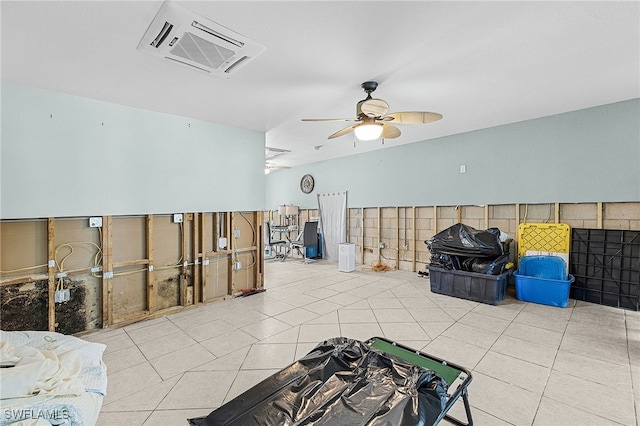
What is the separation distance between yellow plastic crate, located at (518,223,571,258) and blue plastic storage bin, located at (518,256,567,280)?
0.58 ft

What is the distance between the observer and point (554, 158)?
420 cm

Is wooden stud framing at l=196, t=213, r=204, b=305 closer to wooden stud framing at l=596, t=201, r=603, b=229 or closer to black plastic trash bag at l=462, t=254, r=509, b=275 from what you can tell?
black plastic trash bag at l=462, t=254, r=509, b=275

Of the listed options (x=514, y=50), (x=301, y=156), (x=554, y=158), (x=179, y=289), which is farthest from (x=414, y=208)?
(x=179, y=289)

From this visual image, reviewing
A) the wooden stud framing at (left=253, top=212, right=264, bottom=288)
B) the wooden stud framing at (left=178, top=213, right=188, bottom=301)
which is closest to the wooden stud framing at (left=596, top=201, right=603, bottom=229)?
the wooden stud framing at (left=253, top=212, right=264, bottom=288)

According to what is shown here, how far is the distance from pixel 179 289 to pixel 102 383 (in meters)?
2.65

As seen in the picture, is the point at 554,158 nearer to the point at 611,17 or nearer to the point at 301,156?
the point at 611,17

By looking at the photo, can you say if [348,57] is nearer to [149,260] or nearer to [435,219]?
[149,260]

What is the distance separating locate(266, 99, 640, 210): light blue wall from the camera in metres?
3.71

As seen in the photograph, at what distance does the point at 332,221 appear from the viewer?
7605 mm

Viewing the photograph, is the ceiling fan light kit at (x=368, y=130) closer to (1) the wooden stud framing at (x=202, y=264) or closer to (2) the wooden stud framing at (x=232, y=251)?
(2) the wooden stud framing at (x=232, y=251)

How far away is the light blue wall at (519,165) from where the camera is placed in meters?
3.71

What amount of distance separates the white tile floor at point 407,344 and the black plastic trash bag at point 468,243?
72cm

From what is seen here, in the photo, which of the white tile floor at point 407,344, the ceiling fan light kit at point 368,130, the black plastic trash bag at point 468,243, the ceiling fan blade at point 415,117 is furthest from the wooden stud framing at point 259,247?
the black plastic trash bag at point 468,243

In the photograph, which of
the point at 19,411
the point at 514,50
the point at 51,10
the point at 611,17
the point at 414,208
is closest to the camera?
the point at 19,411
